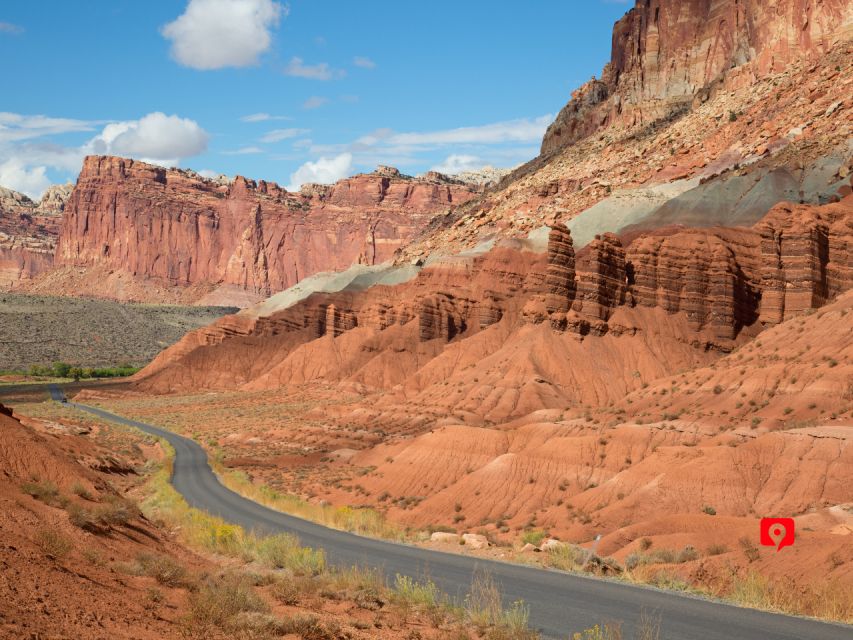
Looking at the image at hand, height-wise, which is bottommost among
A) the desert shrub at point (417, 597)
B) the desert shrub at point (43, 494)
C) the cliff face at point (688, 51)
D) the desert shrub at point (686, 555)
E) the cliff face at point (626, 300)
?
the desert shrub at point (686, 555)

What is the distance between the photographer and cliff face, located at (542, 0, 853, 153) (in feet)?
432

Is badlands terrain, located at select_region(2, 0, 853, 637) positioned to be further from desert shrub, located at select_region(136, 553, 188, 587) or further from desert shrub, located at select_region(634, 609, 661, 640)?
desert shrub, located at select_region(634, 609, 661, 640)

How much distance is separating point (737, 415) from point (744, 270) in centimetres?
3704

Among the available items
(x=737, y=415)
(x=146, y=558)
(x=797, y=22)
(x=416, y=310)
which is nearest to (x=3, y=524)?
(x=146, y=558)

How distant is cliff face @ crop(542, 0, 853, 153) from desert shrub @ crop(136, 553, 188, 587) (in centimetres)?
13007

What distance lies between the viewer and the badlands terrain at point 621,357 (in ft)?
103

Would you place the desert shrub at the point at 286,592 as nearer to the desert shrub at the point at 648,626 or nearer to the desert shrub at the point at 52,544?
the desert shrub at the point at 52,544

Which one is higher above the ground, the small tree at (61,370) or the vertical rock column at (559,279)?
the vertical rock column at (559,279)

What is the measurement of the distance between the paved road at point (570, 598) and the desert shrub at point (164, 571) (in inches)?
209

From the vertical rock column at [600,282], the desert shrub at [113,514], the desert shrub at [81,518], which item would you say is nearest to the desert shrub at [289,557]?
the desert shrub at [113,514]

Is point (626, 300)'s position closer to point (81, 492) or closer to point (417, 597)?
point (81, 492)

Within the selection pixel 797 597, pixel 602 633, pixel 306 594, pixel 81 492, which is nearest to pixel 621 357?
pixel 81 492

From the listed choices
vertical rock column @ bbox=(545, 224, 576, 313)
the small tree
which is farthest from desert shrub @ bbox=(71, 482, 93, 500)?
the small tree

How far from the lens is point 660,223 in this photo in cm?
9850
